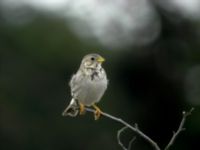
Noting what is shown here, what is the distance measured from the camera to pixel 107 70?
12984 millimetres

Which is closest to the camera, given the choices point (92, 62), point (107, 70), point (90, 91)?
point (90, 91)

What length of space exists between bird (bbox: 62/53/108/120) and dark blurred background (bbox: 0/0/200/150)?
510 centimetres

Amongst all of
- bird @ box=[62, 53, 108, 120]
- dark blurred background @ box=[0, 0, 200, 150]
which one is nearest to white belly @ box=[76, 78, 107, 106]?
bird @ box=[62, 53, 108, 120]

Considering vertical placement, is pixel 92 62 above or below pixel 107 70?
below

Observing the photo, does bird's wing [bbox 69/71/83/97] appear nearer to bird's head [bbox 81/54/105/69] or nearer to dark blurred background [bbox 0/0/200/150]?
bird's head [bbox 81/54/105/69]

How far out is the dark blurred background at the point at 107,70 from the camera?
12.6 meters

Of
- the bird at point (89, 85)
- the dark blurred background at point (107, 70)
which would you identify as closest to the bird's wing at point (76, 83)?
the bird at point (89, 85)

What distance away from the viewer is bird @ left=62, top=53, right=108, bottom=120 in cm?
695

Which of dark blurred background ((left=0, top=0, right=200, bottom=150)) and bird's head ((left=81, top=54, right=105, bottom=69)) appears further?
dark blurred background ((left=0, top=0, right=200, bottom=150))

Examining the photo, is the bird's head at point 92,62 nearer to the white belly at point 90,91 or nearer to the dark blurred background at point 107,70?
the white belly at point 90,91

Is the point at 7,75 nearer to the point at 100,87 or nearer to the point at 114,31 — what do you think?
the point at 114,31

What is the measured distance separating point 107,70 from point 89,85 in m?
5.97

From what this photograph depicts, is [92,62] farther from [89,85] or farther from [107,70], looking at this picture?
Answer: [107,70]

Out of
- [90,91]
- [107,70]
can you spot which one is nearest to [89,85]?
[90,91]
